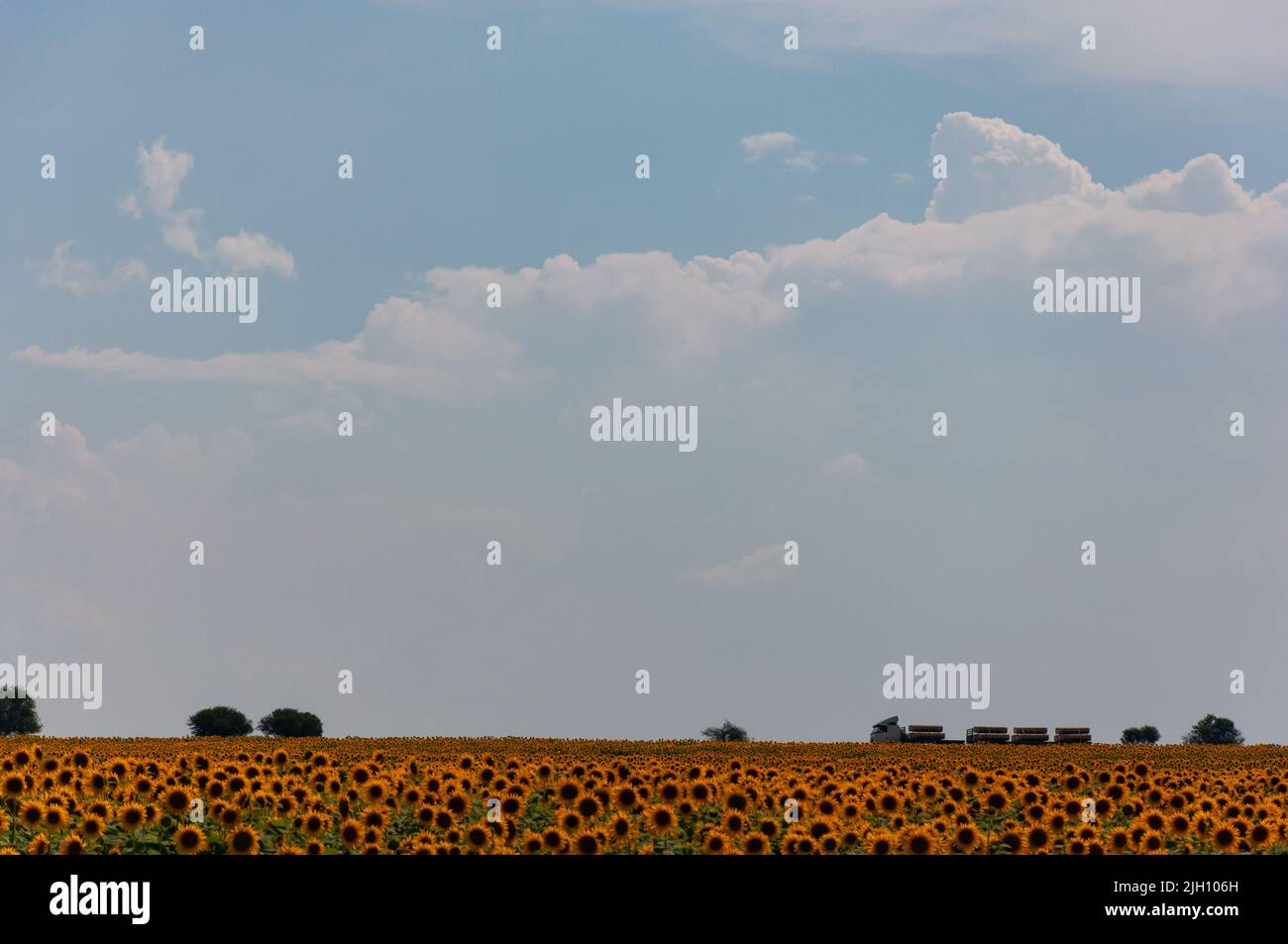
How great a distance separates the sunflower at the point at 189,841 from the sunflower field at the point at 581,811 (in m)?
0.03

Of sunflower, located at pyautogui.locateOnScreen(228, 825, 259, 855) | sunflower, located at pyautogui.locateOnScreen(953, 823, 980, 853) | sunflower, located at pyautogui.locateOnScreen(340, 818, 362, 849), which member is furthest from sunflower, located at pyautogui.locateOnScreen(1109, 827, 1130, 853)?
sunflower, located at pyautogui.locateOnScreen(228, 825, 259, 855)

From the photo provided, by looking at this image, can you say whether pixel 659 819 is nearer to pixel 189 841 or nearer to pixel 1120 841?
pixel 189 841

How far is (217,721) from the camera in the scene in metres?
101

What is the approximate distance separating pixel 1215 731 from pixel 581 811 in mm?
120346

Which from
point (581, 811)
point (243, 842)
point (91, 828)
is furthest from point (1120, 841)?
point (91, 828)

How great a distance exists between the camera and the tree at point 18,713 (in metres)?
126

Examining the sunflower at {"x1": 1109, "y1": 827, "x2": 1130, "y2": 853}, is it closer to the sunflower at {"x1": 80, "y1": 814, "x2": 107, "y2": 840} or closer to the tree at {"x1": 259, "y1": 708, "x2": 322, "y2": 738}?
the sunflower at {"x1": 80, "y1": 814, "x2": 107, "y2": 840}

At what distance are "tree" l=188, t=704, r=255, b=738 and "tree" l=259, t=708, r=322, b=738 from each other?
9.70 ft

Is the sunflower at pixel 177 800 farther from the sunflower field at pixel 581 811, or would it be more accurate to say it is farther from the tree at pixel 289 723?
the tree at pixel 289 723

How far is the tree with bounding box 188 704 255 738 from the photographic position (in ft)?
330
